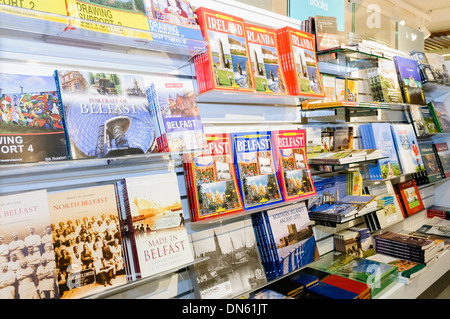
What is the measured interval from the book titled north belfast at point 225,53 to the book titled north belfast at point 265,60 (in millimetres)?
59

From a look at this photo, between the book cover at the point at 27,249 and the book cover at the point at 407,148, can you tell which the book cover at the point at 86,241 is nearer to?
the book cover at the point at 27,249

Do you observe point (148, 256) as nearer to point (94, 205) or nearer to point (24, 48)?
point (94, 205)

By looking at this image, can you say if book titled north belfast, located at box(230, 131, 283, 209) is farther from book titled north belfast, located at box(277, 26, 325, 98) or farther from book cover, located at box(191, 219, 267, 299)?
book titled north belfast, located at box(277, 26, 325, 98)

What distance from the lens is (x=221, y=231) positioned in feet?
5.81

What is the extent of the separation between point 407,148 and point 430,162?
0.52m

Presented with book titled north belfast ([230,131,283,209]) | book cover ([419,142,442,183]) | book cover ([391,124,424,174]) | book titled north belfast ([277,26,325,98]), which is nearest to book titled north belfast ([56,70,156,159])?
book titled north belfast ([230,131,283,209])

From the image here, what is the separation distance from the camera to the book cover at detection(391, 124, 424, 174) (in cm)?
303

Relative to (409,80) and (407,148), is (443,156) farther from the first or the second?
(409,80)

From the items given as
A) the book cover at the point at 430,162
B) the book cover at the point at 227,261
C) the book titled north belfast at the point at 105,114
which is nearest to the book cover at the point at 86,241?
the book titled north belfast at the point at 105,114

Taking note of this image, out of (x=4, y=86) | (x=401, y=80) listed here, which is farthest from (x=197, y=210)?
(x=401, y=80)

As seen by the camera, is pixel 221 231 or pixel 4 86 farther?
pixel 221 231

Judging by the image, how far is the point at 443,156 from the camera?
3.62 meters

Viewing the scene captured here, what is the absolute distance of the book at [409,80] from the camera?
10.3 feet

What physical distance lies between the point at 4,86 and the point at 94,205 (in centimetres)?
53
